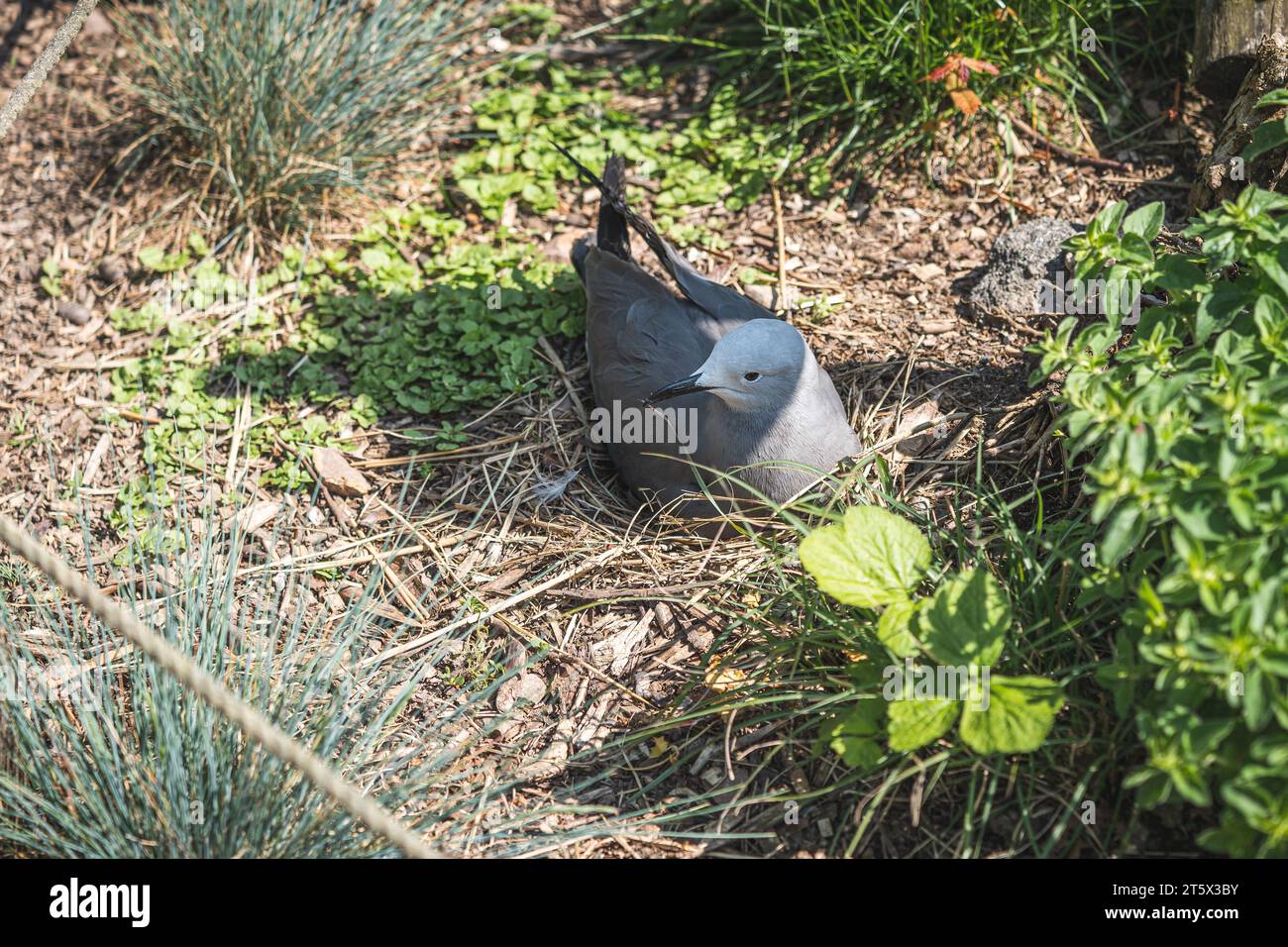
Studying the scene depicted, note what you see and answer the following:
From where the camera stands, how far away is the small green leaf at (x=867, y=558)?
241 cm

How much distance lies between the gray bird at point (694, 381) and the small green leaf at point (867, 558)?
50 centimetres

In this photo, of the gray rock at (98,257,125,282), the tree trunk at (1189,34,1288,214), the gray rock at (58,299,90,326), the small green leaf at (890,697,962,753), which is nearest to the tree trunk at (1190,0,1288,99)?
the tree trunk at (1189,34,1288,214)

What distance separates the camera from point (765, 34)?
440cm

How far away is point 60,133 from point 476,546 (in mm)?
2838

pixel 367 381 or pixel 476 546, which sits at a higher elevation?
pixel 367 381

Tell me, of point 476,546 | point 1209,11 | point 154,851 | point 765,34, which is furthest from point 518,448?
point 1209,11

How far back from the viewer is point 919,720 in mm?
2277

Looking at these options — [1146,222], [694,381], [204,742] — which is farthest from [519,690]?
[1146,222]

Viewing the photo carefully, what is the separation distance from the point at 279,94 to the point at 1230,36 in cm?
335

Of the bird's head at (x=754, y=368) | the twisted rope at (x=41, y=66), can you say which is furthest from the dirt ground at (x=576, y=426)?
the twisted rope at (x=41, y=66)

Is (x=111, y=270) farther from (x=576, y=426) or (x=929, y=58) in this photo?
(x=929, y=58)

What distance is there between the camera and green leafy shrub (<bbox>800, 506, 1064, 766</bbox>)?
2232mm

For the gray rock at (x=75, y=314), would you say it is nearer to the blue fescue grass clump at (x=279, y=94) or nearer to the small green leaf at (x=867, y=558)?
the blue fescue grass clump at (x=279, y=94)

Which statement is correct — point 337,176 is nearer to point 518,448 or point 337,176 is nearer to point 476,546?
point 518,448
